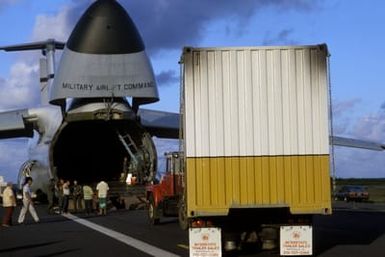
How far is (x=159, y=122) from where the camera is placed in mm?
42812

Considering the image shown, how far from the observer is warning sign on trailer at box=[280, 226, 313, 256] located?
542 inches

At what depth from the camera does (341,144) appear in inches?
1876

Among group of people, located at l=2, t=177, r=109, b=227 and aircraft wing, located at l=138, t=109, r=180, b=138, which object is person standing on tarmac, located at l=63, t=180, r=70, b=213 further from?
aircraft wing, located at l=138, t=109, r=180, b=138

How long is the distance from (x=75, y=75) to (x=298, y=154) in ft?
70.6

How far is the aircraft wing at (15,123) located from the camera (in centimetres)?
4122

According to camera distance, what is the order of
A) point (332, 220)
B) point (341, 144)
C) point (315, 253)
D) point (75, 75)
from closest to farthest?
point (315, 253) → point (332, 220) → point (75, 75) → point (341, 144)

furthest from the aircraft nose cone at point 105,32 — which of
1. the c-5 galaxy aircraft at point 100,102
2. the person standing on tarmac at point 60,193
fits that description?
the person standing on tarmac at point 60,193

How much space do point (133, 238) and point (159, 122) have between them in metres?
23.7

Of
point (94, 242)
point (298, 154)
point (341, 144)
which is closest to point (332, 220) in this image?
point (94, 242)

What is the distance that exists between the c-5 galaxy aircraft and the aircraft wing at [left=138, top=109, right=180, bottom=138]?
3073 millimetres

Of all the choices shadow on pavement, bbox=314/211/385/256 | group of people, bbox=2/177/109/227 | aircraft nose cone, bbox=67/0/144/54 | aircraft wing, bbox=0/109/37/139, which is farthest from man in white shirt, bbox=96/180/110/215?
aircraft wing, bbox=0/109/37/139

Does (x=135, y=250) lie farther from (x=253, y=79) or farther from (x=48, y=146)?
(x=48, y=146)

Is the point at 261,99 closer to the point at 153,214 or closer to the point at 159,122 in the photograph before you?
the point at 153,214

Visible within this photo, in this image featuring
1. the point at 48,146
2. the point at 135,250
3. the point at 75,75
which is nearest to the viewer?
the point at 135,250
